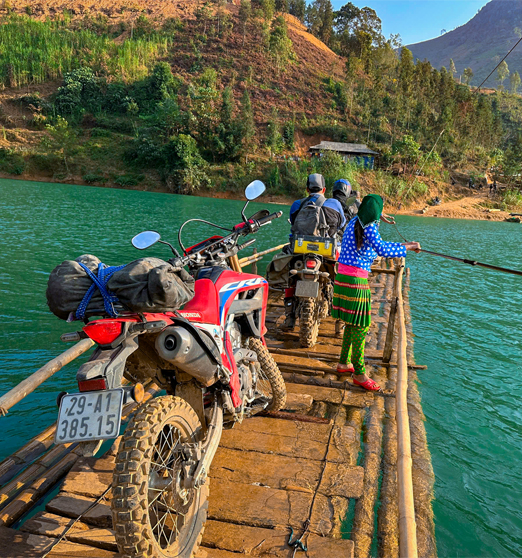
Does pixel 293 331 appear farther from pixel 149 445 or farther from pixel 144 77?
pixel 144 77

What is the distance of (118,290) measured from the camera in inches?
78.8

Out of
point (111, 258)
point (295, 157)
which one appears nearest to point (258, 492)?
point (111, 258)

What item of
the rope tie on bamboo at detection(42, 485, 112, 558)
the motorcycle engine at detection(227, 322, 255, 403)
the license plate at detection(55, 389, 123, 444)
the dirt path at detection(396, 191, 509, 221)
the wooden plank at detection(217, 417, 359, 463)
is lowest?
the dirt path at detection(396, 191, 509, 221)

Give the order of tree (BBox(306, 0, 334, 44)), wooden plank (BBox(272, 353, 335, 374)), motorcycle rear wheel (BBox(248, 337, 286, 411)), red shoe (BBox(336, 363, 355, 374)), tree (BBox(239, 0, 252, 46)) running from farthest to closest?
tree (BBox(306, 0, 334, 44))
tree (BBox(239, 0, 252, 46))
wooden plank (BBox(272, 353, 335, 374))
red shoe (BBox(336, 363, 355, 374))
motorcycle rear wheel (BBox(248, 337, 286, 411))

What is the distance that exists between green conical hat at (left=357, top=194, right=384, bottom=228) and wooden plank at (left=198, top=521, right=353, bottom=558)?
2.51 m

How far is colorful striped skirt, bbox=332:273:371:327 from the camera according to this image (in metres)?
4.04

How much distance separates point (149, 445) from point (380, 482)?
1802 millimetres

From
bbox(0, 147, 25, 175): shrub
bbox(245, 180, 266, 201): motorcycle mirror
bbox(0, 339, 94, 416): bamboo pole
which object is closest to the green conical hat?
bbox(245, 180, 266, 201): motorcycle mirror

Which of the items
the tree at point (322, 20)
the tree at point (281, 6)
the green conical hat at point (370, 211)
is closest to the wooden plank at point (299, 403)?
the green conical hat at point (370, 211)

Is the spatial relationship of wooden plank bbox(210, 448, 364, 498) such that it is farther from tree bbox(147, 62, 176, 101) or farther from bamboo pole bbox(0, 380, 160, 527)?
tree bbox(147, 62, 176, 101)

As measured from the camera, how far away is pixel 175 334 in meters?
2.17

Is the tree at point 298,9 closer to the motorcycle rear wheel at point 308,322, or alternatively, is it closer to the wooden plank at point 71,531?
the motorcycle rear wheel at point 308,322

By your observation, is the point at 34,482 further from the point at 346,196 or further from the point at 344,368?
the point at 346,196

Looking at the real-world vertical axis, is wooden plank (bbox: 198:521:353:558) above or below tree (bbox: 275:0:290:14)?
below
